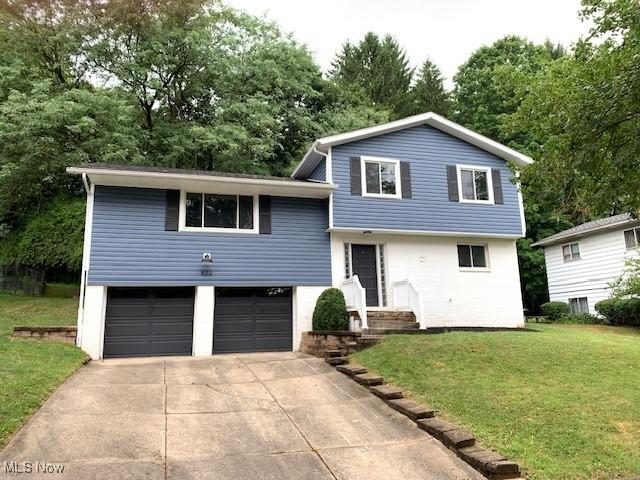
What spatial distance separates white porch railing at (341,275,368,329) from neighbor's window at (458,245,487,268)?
12.8 feet

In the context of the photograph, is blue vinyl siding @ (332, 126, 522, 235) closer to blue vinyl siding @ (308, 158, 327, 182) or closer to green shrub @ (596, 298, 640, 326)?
blue vinyl siding @ (308, 158, 327, 182)

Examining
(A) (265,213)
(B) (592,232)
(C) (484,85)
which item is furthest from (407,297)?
(C) (484,85)

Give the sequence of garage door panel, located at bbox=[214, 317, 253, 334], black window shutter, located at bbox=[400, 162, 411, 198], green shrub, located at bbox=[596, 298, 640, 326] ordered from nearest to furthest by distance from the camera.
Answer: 1. garage door panel, located at bbox=[214, 317, 253, 334]
2. black window shutter, located at bbox=[400, 162, 411, 198]
3. green shrub, located at bbox=[596, 298, 640, 326]

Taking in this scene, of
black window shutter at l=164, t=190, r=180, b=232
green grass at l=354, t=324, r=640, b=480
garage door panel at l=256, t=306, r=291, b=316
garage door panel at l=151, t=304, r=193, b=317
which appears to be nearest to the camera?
green grass at l=354, t=324, r=640, b=480

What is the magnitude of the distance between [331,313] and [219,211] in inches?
164

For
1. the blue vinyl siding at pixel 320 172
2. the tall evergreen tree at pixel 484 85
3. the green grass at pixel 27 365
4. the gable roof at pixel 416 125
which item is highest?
Result: the tall evergreen tree at pixel 484 85

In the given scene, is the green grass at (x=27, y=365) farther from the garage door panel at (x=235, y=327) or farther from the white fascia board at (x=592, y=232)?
the white fascia board at (x=592, y=232)

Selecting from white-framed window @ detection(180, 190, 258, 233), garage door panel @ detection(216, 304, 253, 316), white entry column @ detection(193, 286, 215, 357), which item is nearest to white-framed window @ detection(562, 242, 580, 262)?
white-framed window @ detection(180, 190, 258, 233)

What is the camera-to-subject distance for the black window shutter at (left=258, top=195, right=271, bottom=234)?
12.9m

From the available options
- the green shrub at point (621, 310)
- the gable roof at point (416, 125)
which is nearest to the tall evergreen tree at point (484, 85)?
the green shrub at point (621, 310)

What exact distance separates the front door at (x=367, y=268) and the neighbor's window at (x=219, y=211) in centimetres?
323

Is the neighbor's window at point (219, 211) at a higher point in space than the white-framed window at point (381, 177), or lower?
lower

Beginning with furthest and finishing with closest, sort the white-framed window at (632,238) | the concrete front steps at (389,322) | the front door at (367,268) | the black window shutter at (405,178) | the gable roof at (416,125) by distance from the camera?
the white-framed window at (632,238) → the black window shutter at (405,178) → the front door at (367,268) → the gable roof at (416,125) → the concrete front steps at (389,322)

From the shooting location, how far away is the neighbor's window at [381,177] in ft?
45.0
